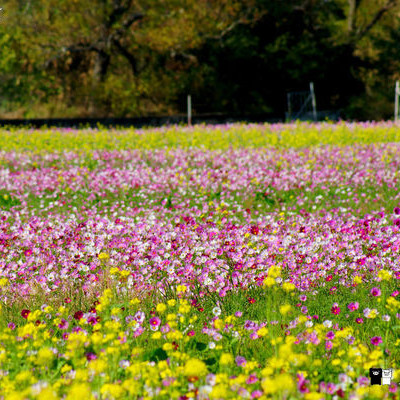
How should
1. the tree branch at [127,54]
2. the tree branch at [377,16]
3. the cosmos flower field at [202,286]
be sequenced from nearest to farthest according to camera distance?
the cosmos flower field at [202,286], the tree branch at [127,54], the tree branch at [377,16]

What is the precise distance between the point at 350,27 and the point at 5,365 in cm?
4464

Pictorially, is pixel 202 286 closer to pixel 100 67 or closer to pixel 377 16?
pixel 100 67

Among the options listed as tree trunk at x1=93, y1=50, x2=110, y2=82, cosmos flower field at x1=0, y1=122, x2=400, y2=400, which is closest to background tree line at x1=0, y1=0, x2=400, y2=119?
tree trunk at x1=93, y1=50, x2=110, y2=82

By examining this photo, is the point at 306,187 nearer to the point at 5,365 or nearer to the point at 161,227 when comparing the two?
the point at 161,227

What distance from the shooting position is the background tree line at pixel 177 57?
32312 mm

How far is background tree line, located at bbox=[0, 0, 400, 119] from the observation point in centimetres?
3231

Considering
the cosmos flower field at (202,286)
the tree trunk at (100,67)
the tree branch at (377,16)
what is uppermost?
the tree branch at (377,16)

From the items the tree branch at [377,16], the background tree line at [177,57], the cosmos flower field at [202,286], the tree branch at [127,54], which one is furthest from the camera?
the tree branch at [377,16]

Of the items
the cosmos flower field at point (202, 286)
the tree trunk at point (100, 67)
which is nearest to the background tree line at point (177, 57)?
the tree trunk at point (100, 67)

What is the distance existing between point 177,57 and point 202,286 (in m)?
33.4

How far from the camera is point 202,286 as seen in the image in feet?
15.0

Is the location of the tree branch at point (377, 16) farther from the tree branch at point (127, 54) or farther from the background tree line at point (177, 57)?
the tree branch at point (127, 54)

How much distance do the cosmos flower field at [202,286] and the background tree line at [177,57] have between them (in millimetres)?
23357

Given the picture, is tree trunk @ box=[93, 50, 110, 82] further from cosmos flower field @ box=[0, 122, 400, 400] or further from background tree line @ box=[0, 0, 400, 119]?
cosmos flower field @ box=[0, 122, 400, 400]
